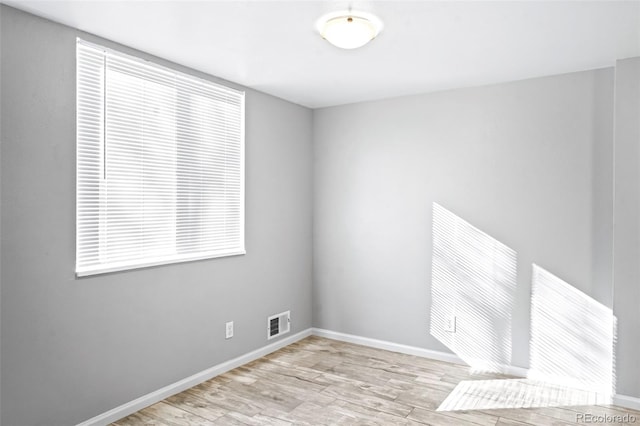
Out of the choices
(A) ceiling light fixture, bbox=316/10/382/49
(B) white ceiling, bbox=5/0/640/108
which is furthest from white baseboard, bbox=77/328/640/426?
(A) ceiling light fixture, bbox=316/10/382/49

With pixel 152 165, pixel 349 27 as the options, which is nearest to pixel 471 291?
pixel 349 27

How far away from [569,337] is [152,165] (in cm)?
341

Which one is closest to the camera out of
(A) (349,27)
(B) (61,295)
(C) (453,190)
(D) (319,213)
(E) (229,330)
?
(A) (349,27)

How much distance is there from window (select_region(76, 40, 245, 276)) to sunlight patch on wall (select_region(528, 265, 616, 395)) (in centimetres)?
259

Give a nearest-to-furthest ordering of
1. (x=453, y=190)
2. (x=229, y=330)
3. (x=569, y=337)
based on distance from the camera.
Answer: (x=569, y=337) → (x=229, y=330) → (x=453, y=190)

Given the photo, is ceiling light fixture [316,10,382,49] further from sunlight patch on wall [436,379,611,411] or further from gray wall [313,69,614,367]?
sunlight patch on wall [436,379,611,411]

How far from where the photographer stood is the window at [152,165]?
2.69 meters

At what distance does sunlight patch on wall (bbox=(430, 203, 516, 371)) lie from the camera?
12.0 ft

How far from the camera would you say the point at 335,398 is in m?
3.16

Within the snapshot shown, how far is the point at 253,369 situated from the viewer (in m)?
3.70

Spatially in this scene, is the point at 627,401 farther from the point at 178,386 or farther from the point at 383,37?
the point at 178,386

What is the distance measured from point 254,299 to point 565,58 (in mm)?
3142

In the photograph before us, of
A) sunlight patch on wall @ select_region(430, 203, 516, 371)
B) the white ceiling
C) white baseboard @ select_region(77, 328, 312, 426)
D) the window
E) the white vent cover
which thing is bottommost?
white baseboard @ select_region(77, 328, 312, 426)

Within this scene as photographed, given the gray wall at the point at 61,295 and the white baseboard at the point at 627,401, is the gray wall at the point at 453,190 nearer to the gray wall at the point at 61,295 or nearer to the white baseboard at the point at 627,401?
the white baseboard at the point at 627,401
